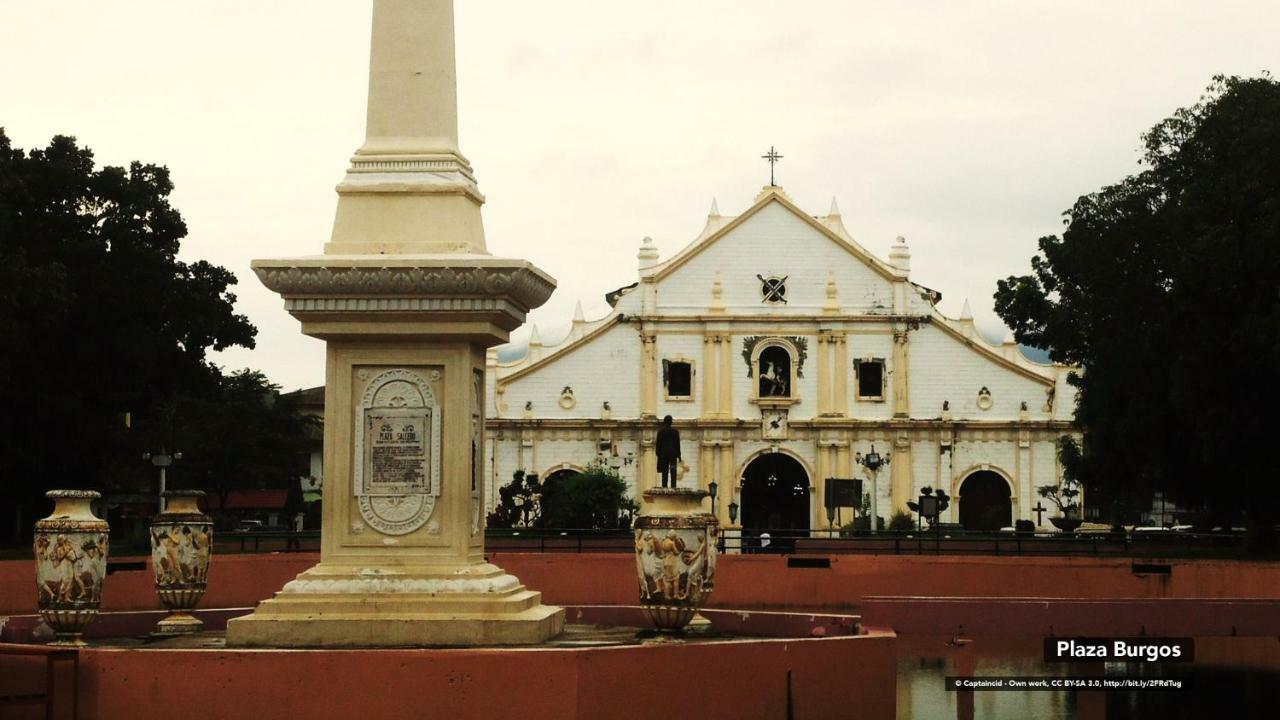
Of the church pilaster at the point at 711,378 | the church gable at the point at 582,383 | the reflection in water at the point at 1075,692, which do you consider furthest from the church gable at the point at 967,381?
the reflection in water at the point at 1075,692

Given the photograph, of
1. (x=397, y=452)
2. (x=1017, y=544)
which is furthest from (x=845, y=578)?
(x=397, y=452)

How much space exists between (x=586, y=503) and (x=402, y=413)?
35778 mm

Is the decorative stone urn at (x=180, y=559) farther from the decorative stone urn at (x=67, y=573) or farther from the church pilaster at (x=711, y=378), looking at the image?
the church pilaster at (x=711, y=378)

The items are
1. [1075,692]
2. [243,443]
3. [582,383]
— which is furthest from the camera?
[243,443]

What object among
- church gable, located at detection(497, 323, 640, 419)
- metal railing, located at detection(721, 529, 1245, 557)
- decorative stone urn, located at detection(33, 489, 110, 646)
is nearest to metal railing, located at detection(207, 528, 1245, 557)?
metal railing, located at detection(721, 529, 1245, 557)

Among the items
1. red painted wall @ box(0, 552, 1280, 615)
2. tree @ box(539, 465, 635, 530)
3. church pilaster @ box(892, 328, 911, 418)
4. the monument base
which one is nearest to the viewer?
the monument base

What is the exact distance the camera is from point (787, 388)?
6166cm

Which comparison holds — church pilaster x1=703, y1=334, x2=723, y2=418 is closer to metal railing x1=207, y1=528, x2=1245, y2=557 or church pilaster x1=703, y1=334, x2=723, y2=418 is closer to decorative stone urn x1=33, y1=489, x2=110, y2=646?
metal railing x1=207, y1=528, x2=1245, y2=557

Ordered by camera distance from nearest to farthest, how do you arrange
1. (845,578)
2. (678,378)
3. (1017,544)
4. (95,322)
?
1. (845,578)
2. (1017,544)
3. (95,322)
4. (678,378)

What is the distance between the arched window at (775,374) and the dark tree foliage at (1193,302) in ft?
66.3

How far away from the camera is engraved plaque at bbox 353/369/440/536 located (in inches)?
503

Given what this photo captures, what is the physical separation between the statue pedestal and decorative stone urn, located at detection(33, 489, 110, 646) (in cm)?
126

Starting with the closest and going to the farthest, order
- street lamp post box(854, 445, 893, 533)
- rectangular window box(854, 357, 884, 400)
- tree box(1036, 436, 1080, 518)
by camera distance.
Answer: street lamp post box(854, 445, 893, 533) < tree box(1036, 436, 1080, 518) < rectangular window box(854, 357, 884, 400)

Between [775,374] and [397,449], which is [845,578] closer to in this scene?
[397,449]
